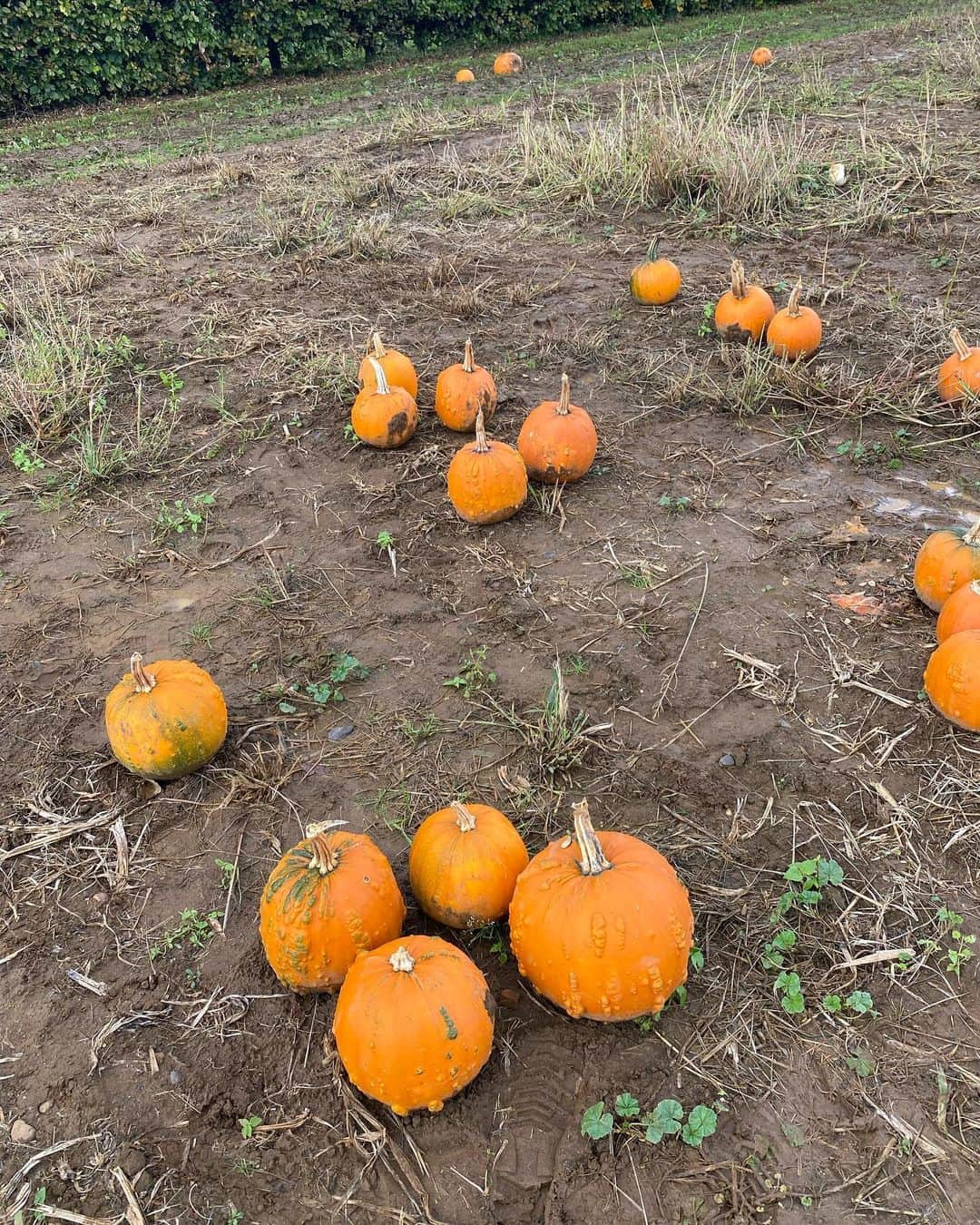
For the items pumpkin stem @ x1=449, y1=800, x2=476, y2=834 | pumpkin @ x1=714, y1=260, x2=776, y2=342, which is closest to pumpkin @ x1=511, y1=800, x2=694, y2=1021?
pumpkin stem @ x1=449, y1=800, x2=476, y2=834

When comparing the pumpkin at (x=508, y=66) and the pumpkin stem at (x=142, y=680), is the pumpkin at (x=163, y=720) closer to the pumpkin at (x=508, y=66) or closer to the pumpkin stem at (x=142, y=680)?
the pumpkin stem at (x=142, y=680)

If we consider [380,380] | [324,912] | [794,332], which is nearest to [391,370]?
[380,380]

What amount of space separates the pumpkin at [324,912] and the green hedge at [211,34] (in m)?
16.1

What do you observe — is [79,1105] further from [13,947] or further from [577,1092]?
[577,1092]

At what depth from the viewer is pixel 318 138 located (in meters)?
11.2

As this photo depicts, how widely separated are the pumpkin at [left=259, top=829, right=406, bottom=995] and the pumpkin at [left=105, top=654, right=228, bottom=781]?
80cm

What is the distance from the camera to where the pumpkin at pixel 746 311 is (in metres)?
5.49

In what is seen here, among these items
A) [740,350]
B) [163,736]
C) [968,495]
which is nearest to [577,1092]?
[163,736]

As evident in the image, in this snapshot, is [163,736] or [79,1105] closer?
[79,1105]

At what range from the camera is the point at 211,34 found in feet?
49.3

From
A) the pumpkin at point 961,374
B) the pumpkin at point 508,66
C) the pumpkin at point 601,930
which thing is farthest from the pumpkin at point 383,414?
the pumpkin at point 508,66

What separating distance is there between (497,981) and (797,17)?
68.6ft

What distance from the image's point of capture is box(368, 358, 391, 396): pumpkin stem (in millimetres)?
4742

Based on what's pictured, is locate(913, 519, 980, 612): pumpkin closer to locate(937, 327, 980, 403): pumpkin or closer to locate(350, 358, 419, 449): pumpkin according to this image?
locate(937, 327, 980, 403): pumpkin
